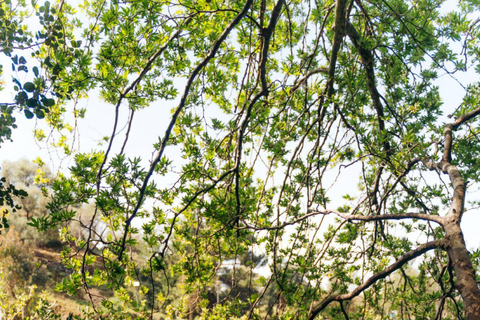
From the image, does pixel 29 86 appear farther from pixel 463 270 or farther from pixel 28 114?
pixel 463 270

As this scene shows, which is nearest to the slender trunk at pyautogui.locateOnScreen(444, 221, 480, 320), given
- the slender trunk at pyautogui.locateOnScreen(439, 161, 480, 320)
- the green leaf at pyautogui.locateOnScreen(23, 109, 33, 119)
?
the slender trunk at pyautogui.locateOnScreen(439, 161, 480, 320)

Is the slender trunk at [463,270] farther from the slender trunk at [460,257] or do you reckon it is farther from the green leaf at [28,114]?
the green leaf at [28,114]

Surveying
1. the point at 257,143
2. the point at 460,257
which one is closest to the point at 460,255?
the point at 460,257

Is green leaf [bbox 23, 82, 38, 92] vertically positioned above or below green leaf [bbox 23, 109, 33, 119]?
above

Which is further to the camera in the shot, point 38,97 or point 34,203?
point 34,203

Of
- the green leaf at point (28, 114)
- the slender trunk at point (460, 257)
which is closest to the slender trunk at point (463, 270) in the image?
the slender trunk at point (460, 257)

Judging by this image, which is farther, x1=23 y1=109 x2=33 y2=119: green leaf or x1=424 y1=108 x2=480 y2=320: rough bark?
x1=23 y1=109 x2=33 y2=119: green leaf

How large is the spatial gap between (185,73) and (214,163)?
A: 2.46 ft

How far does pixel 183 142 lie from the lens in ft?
8.52

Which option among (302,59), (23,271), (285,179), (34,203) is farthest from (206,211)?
(34,203)

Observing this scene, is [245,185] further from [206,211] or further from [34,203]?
[34,203]

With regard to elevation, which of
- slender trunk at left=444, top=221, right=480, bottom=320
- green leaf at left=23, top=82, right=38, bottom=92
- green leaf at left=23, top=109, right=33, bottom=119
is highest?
green leaf at left=23, top=82, right=38, bottom=92

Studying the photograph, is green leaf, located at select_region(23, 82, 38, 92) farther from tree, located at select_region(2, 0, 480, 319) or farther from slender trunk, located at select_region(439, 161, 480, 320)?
slender trunk, located at select_region(439, 161, 480, 320)

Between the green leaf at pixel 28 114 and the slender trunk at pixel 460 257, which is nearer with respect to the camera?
the slender trunk at pixel 460 257
